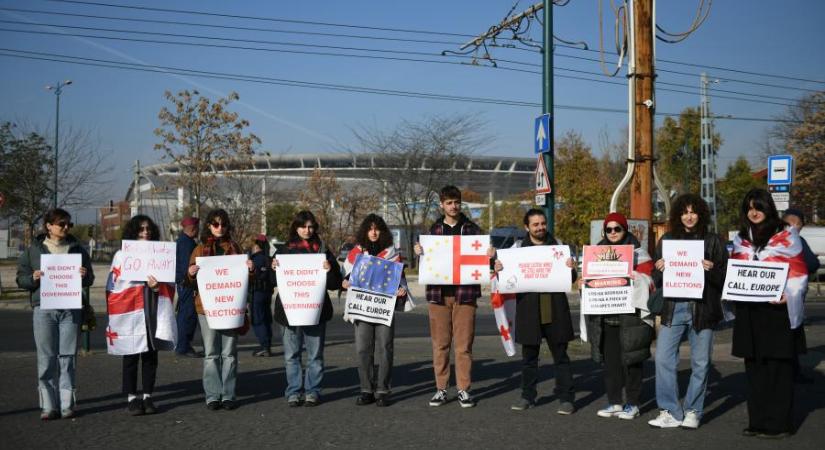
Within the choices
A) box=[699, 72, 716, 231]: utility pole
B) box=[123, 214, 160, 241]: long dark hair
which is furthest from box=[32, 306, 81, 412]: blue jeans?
box=[699, 72, 716, 231]: utility pole

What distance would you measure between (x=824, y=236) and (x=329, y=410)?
33.5 meters

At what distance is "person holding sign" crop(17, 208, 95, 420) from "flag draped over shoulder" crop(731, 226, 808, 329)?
6.11 m

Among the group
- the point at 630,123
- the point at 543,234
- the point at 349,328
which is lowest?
the point at 349,328

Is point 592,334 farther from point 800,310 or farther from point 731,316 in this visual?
point 800,310

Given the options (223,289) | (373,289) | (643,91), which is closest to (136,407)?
(223,289)

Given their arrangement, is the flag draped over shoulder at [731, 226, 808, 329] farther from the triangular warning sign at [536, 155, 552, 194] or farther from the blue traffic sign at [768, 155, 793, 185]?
the blue traffic sign at [768, 155, 793, 185]

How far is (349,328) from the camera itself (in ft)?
52.9

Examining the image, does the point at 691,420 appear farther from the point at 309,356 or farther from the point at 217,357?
the point at 217,357

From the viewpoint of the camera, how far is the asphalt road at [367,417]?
6293 mm

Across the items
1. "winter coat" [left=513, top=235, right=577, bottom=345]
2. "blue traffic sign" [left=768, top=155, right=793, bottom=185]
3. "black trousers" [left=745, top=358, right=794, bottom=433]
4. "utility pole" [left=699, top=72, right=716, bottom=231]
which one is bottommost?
"black trousers" [left=745, top=358, right=794, bottom=433]

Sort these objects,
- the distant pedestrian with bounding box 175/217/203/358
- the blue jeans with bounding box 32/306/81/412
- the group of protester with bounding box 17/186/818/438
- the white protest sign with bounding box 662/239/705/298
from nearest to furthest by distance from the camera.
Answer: the group of protester with bounding box 17/186/818/438 < the white protest sign with bounding box 662/239/705/298 < the blue jeans with bounding box 32/306/81/412 < the distant pedestrian with bounding box 175/217/203/358

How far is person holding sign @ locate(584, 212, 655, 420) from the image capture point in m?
7.10

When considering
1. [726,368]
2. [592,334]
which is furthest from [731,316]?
[726,368]

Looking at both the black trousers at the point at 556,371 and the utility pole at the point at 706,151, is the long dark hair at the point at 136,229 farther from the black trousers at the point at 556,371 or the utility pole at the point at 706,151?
the utility pole at the point at 706,151
